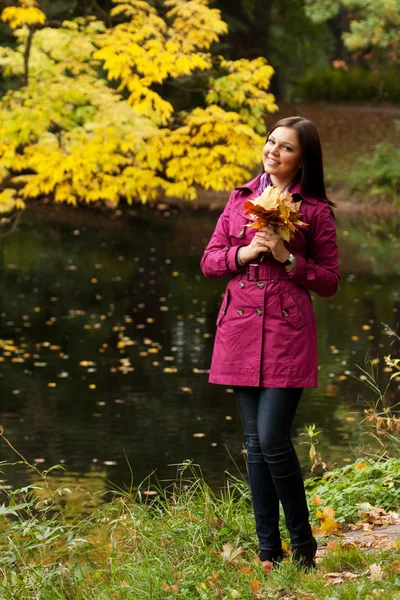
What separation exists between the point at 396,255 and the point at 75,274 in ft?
20.9

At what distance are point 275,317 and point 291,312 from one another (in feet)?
0.20

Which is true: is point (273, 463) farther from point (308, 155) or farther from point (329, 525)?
point (308, 155)

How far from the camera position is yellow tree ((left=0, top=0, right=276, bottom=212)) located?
10.2 metres

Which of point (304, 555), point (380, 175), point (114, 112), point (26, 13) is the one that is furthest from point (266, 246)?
point (380, 175)

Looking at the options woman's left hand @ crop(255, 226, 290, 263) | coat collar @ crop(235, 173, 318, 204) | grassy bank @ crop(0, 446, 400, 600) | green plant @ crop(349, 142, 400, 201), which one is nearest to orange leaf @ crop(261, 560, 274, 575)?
grassy bank @ crop(0, 446, 400, 600)

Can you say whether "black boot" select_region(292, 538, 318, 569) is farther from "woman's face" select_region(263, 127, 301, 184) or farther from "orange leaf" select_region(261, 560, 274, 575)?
"woman's face" select_region(263, 127, 301, 184)

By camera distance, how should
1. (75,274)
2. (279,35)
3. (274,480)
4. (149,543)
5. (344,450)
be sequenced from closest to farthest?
1. (274,480)
2. (149,543)
3. (344,450)
4. (75,274)
5. (279,35)

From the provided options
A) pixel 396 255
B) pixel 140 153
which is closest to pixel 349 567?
pixel 140 153

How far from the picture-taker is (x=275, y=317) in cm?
380

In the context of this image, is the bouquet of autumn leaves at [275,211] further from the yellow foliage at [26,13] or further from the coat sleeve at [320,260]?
the yellow foliage at [26,13]

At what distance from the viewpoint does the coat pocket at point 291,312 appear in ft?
12.5

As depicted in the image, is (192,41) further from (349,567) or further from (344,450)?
(349,567)

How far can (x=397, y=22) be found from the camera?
28.3 metres

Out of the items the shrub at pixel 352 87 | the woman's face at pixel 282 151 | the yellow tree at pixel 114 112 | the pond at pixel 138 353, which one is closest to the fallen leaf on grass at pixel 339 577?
the woman's face at pixel 282 151
